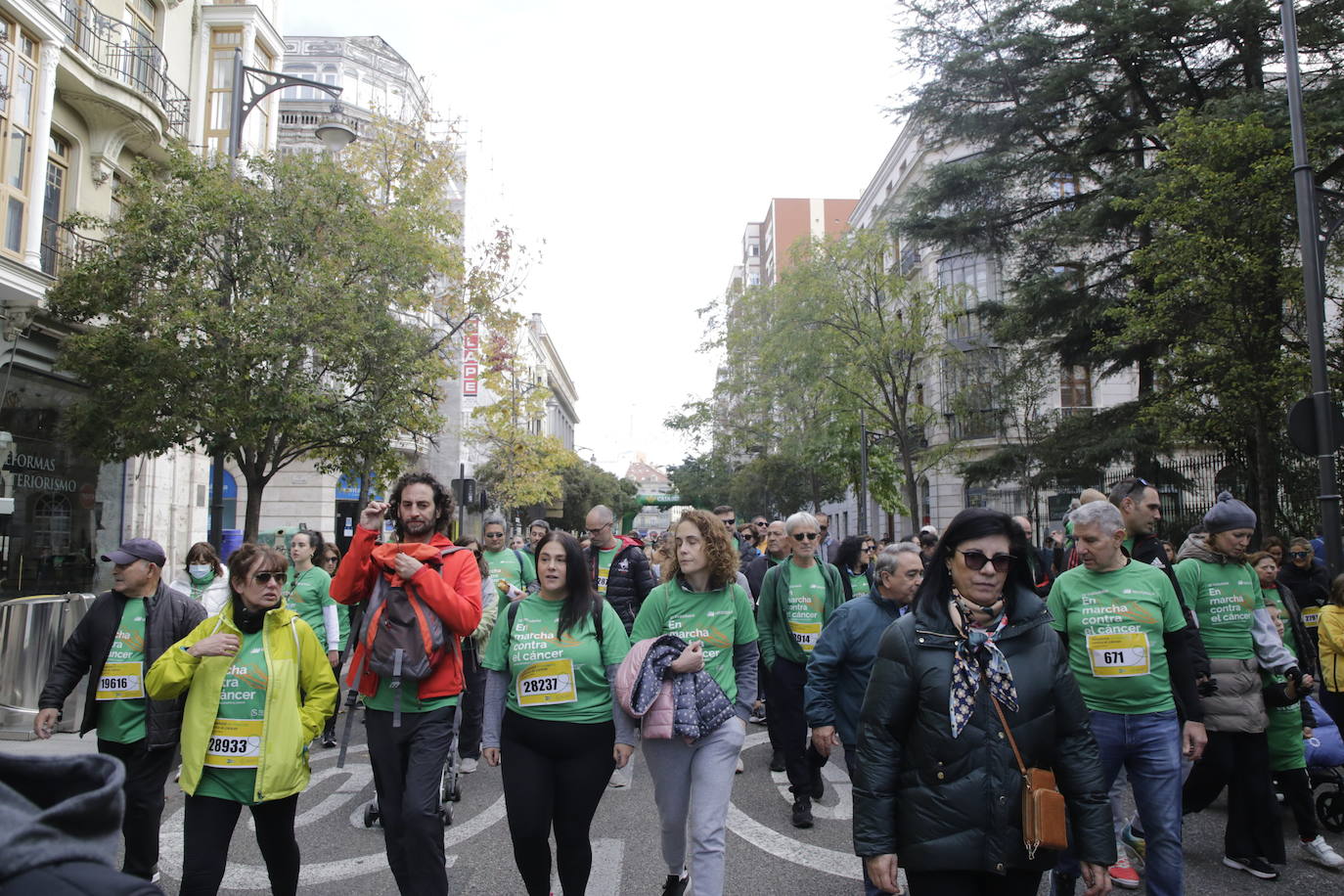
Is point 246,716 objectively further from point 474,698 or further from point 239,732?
point 474,698

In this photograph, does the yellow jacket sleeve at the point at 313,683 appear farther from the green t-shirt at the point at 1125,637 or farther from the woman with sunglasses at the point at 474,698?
the green t-shirt at the point at 1125,637

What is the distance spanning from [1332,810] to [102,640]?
739cm

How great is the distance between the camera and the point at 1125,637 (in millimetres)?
4324

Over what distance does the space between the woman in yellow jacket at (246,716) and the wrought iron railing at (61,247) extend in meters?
12.7

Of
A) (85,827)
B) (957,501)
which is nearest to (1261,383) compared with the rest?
(85,827)

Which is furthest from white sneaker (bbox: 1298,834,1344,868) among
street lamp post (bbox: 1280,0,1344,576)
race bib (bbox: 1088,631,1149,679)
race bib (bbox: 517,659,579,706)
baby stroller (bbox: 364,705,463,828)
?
baby stroller (bbox: 364,705,463,828)

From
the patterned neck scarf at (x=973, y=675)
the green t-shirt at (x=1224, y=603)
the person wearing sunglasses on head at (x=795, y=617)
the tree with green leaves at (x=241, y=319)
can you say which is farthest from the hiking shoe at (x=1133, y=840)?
the tree with green leaves at (x=241, y=319)

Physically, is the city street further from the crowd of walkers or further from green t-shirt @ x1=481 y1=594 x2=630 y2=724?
green t-shirt @ x1=481 y1=594 x2=630 y2=724

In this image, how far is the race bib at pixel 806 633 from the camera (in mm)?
6754

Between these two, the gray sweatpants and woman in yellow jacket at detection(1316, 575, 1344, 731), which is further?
woman in yellow jacket at detection(1316, 575, 1344, 731)

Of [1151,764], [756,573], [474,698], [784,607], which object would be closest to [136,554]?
[474,698]

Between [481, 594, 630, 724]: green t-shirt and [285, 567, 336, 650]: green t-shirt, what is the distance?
4.34m

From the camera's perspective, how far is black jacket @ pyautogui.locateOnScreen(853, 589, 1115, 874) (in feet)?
8.83

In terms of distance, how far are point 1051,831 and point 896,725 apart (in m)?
0.50
